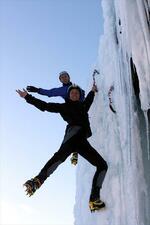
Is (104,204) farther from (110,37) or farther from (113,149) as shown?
(110,37)

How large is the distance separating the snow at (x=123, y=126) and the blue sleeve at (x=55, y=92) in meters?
0.72

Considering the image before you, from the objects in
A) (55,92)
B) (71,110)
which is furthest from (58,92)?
(71,110)

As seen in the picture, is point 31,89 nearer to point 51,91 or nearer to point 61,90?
point 51,91

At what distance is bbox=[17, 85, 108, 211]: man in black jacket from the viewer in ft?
17.6

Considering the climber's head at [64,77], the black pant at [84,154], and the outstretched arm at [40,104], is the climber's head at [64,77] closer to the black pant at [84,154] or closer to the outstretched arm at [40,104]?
the outstretched arm at [40,104]

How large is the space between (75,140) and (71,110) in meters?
0.37

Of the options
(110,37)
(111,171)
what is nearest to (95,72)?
(110,37)

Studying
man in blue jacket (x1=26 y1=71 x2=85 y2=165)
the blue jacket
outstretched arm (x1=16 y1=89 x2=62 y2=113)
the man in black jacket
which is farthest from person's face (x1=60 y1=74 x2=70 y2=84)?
outstretched arm (x1=16 y1=89 x2=62 y2=113)

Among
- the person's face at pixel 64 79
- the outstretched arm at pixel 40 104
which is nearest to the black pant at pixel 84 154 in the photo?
the outstretched arm at pixel 40 104

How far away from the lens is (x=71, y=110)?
5.59m

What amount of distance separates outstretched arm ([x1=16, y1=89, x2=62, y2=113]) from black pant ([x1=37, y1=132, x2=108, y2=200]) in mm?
Result: 439

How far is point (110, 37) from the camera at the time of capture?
6.74m

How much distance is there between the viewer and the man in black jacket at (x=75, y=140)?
17.6 ft

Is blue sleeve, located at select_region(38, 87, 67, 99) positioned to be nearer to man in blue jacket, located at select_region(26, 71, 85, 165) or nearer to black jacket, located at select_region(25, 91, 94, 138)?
man in blue jacket, located at select_region(26, 71, 85, 165)
